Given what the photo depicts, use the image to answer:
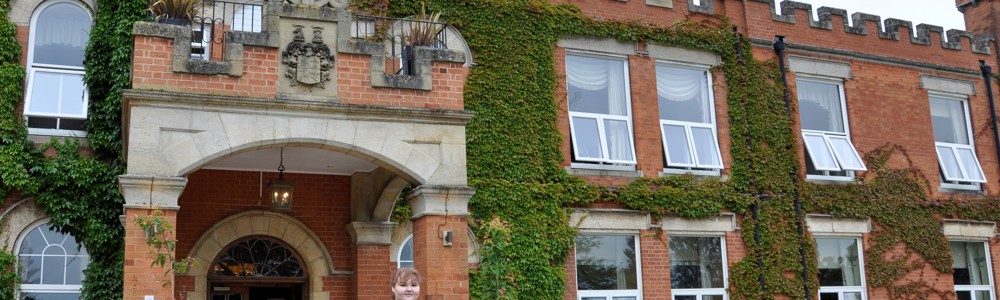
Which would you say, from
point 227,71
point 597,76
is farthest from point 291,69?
point 597,76

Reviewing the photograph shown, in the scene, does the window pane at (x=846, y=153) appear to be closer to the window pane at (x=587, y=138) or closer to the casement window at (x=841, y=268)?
the casement window at (x=841, y=268)

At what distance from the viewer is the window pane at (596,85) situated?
49.4 feet

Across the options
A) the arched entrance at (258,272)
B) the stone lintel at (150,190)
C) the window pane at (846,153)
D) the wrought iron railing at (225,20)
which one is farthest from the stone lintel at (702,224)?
the stone lintel at (150,190)

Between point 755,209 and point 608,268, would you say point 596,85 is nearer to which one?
point 608,268

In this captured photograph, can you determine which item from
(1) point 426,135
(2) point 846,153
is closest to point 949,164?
(2) point 846,153

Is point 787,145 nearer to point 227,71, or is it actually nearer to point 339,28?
point 339,28

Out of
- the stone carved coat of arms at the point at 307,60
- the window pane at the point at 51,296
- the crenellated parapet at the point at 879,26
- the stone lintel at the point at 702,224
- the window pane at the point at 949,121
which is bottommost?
the window pane at the point at 51,296

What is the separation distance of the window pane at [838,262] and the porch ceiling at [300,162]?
784 centimetres

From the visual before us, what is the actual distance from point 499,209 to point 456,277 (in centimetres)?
344

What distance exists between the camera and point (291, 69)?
9805 mm

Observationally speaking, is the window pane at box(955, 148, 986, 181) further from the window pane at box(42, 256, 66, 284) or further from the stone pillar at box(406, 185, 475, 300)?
the window pane at box(42, 256, 66, 284)

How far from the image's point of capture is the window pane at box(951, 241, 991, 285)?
17.3 meters

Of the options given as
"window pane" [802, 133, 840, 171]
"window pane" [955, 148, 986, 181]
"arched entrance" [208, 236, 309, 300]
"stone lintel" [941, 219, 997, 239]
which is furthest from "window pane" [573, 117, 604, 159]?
"window pane" [955, 148, 986, 181]

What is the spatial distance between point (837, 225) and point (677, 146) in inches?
121
